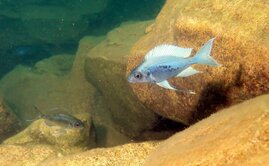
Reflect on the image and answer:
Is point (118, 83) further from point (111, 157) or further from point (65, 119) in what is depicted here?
point (111, 157)

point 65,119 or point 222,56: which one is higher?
point 222,56

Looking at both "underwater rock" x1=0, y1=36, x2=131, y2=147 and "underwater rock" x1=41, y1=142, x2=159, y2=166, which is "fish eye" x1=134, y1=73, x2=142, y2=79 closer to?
"underwater rock" x1=41, y1=142, x2=159, y2=166

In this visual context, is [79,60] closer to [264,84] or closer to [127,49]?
[127,49]

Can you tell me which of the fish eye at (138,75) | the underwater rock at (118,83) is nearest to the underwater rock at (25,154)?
the underwater rock at (118,83)

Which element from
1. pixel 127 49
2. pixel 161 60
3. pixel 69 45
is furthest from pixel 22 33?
pixel 161 60

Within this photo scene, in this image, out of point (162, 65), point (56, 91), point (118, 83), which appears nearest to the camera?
point (162, 65)

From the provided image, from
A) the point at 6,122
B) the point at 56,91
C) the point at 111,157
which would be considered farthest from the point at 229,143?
the point at 56,91

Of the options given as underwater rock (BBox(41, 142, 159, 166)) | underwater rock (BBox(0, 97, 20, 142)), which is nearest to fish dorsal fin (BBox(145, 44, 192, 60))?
underwater rock (BBox(41, 142, 159, 166))

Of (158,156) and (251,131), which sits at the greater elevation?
(251,131)
